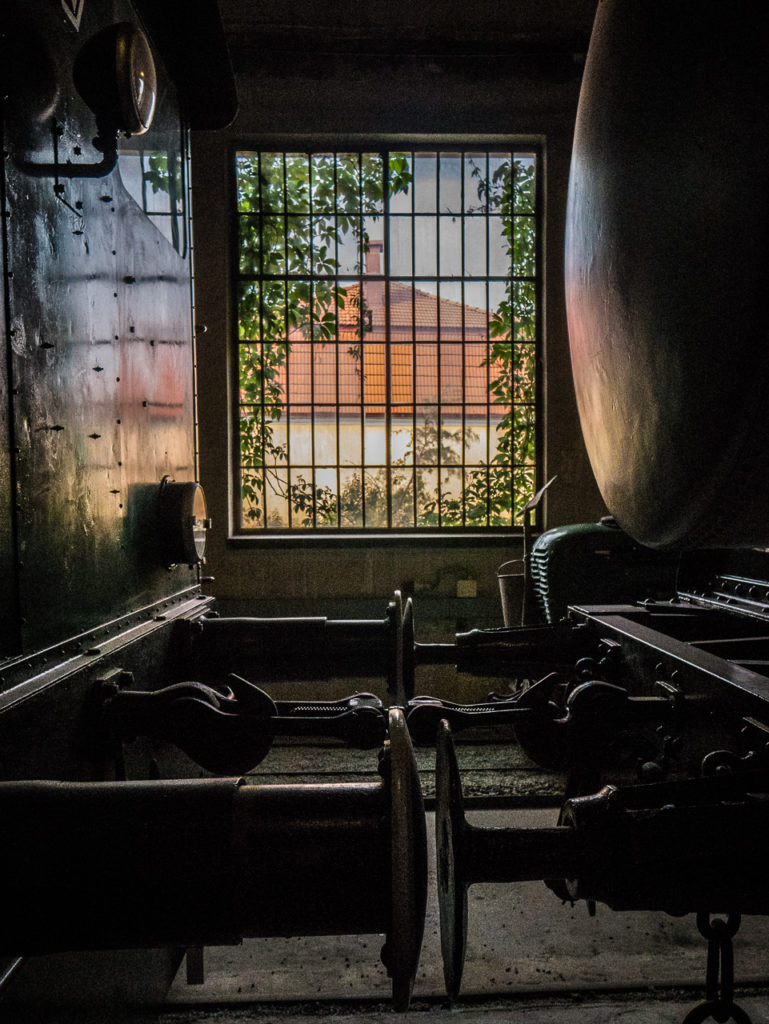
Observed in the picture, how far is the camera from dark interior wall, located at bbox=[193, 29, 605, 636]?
616 cm

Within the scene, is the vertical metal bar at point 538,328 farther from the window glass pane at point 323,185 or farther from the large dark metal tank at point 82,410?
the large dark metal tank at point 82,410

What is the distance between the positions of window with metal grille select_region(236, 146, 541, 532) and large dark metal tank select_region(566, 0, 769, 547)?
4743mm

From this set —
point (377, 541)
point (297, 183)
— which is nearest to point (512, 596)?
point (377, 541)

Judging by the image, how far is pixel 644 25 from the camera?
1.52 m

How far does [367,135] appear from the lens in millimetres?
6328

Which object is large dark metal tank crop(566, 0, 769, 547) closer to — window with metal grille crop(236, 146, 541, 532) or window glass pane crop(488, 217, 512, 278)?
window with metal grille crop(236, 146, 541, 532)

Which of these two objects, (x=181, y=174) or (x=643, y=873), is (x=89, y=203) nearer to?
(x=181, y=174)

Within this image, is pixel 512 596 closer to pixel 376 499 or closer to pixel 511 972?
pixel 376 499

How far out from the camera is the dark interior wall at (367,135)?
6.16 metres

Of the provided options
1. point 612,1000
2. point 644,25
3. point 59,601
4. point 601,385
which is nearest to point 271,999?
A: point 612,1000

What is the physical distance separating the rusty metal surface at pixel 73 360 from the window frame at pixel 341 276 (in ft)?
12.1

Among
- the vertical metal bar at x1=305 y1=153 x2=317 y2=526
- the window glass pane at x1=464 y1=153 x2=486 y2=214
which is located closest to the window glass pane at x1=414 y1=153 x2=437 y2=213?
the window glass pane at x1=464 y1=153 x2=486 y2=214

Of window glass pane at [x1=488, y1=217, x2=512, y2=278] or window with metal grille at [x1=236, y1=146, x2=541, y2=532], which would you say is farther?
window glass pane at [x1=488, y1=217, x2=512, y2=278]

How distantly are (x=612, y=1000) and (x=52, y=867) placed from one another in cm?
202
